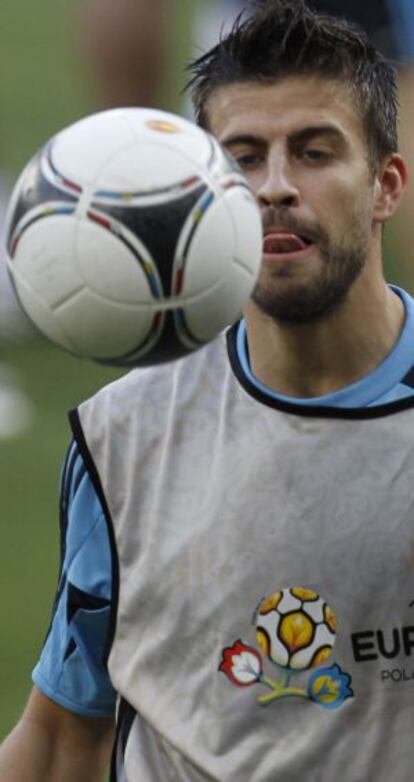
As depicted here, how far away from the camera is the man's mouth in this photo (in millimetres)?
4621

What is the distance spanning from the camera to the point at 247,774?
190 inches

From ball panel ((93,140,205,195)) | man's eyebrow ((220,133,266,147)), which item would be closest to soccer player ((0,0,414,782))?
man's eyebrow ((220,133,266,147))

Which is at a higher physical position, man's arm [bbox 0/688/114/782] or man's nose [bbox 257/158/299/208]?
man's nose [bbox 257/158/299/208]

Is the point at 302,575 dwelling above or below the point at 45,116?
above

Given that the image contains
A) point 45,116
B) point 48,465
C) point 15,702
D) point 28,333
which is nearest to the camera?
point 15,702

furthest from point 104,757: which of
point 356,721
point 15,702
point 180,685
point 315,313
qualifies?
point 15,702

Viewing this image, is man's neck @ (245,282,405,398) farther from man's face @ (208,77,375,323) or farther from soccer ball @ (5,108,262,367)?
soccer ball @ (5,108,262,367)

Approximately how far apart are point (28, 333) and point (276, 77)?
15.9ft

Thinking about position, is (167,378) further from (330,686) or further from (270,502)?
(330,686)

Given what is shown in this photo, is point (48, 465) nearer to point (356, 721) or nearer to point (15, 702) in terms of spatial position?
point (15, 702)

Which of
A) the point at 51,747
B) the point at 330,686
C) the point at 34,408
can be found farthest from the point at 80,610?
the point at 34,408

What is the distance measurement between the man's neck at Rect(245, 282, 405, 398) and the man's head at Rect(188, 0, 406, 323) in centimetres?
6

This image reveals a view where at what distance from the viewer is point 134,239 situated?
415 centimetres

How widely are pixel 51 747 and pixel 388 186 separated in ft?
4.50
